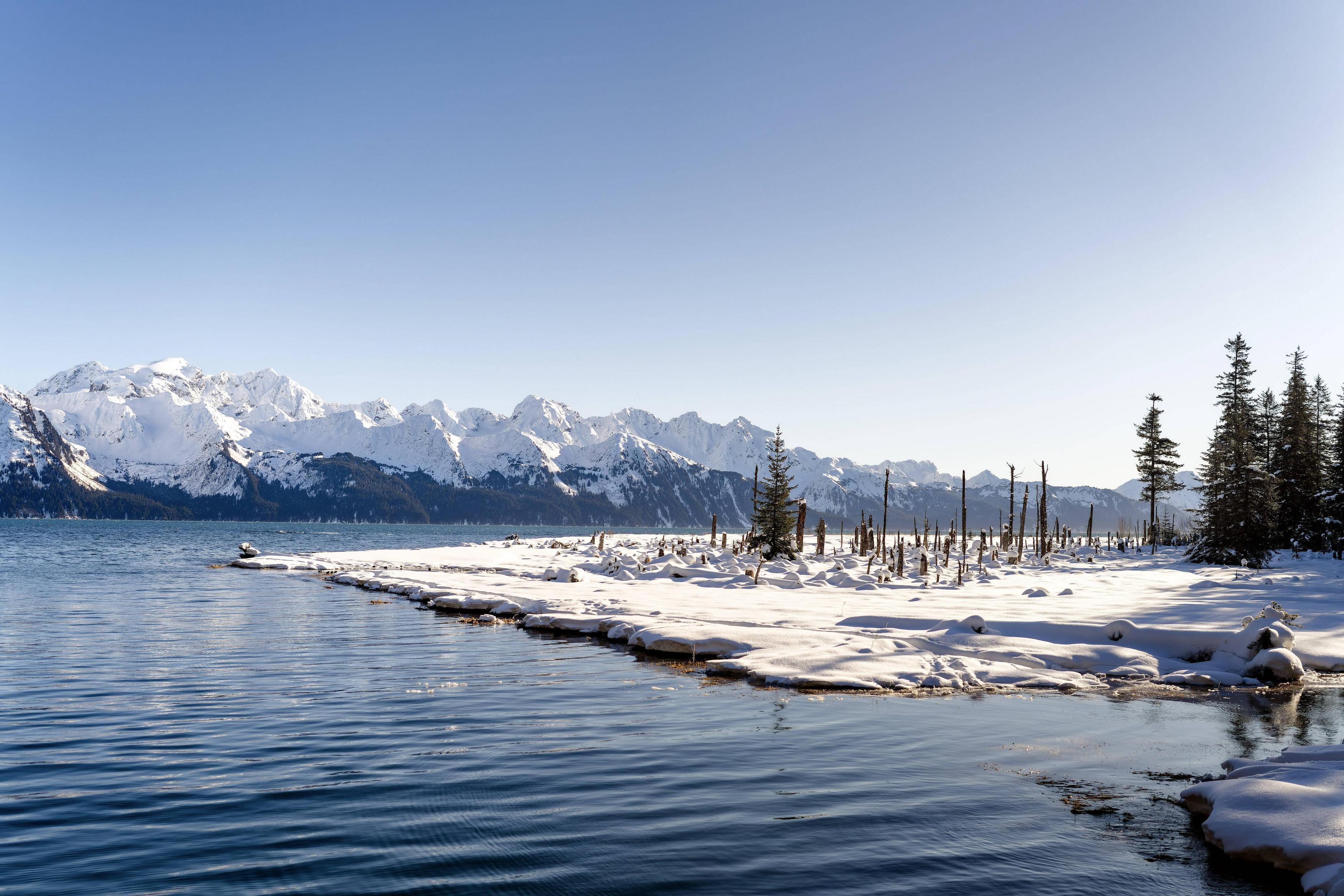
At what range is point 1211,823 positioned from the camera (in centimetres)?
773

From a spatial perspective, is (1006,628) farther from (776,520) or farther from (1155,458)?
A: (1155,458)

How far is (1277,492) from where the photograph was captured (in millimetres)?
52438

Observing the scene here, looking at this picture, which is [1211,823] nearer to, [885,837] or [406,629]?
[885,837]

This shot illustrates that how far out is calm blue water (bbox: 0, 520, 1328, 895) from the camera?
263 inches

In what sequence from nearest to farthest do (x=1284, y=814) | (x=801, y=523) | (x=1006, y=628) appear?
1. (x=1284, y=814)
2. (x=1006, y=628)
3. (x=801, y=523)

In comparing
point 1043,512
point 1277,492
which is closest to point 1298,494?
point 1277,492

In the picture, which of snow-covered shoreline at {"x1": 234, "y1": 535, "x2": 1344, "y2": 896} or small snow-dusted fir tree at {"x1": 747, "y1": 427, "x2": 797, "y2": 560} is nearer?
snow-covered shoreline at {"x1": 234, "y1": 535, "x2": 1344, "y2": 896}

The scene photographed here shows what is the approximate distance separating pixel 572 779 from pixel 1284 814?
7.64m

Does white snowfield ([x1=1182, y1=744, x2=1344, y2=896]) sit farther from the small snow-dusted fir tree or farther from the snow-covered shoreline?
the small snow-dusted fir tree

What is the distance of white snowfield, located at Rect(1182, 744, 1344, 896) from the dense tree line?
45211 mm

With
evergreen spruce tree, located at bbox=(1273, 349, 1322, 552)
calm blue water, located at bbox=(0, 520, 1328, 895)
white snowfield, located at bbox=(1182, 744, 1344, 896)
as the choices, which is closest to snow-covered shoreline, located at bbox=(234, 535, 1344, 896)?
white snowfield, located at bbox=(1182, 744, 1344, 896)

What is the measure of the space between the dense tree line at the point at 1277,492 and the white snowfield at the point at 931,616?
2.51m

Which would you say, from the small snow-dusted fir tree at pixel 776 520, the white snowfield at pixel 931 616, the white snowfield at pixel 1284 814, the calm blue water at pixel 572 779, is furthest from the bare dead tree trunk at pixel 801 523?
the white snowfield at pixel 1284 814

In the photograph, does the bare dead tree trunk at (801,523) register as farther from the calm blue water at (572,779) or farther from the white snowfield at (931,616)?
the calm blue water at (572,779)
